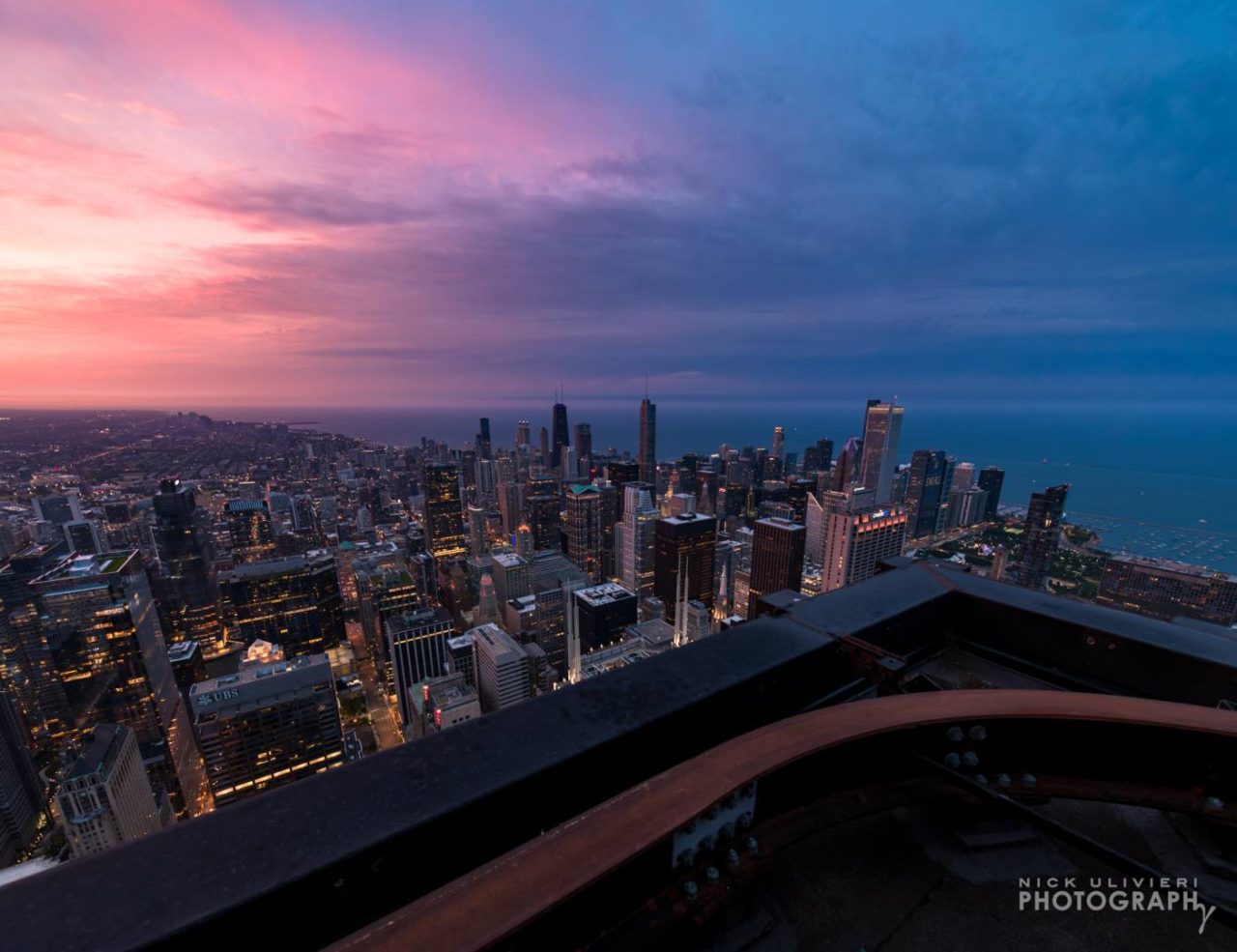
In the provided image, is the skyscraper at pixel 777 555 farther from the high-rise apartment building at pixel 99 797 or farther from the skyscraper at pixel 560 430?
the skyscraper at pixel 560 430

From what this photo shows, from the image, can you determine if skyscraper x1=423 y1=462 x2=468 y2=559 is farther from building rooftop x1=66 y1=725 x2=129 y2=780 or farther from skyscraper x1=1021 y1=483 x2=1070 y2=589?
skyscraper x1=1021 y1=483 x2=1070 y2=589

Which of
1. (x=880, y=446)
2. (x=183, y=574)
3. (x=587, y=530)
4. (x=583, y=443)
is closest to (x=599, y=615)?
(x=587, y=530)

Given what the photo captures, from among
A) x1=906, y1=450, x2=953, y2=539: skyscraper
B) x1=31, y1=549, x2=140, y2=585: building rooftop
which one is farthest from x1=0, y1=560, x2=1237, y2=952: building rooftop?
x1=906, y1=450, x2=953, y2=539: skyscraper

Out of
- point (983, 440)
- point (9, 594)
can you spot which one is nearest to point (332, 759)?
point (9, 594)

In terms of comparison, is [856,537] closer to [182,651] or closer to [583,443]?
[182,651]

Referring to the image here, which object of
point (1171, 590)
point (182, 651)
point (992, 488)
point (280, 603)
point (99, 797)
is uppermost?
point (1171, 590)

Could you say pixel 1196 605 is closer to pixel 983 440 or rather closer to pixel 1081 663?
pixel 1081 663
